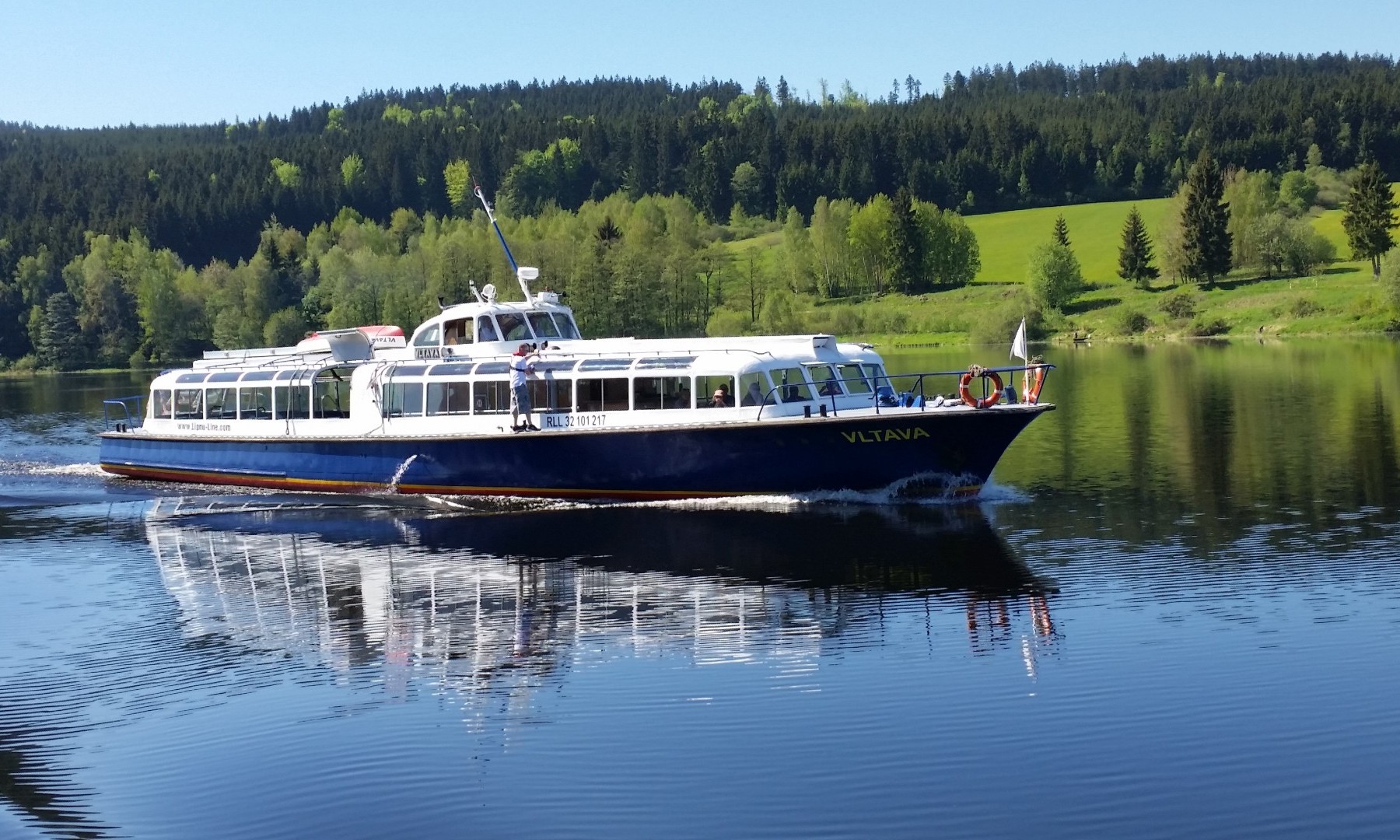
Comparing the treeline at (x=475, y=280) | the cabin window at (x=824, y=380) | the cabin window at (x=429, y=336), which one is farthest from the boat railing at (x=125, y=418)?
the treeline at (x=475, y=280)

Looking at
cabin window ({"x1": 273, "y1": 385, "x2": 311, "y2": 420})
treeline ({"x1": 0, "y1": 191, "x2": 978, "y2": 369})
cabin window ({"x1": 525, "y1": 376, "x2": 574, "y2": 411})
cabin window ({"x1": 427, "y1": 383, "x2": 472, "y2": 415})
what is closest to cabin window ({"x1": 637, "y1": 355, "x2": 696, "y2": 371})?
cabin window ({"x1": 525, "y1": 376, "x2": 574, "y2": 411})

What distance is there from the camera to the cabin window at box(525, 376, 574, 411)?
3341 cm

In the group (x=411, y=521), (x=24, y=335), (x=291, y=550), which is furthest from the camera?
(x=24, y=335)

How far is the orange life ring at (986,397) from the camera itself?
99.8 ft

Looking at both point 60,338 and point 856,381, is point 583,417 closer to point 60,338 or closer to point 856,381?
point 856,381

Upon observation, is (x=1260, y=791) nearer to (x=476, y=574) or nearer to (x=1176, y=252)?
(x=476, y=574)

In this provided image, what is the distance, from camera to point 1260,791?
14.0 m

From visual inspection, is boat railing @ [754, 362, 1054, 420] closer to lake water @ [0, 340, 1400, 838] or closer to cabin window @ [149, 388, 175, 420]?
lake water @ [0, 340, 1400, 838]

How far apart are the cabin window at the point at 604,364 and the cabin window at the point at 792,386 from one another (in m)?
3.38

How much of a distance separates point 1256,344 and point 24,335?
114817mm

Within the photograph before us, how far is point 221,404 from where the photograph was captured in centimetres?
4031

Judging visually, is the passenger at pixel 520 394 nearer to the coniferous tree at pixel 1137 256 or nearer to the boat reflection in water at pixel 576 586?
the boat reflection in water at pixel 576 586

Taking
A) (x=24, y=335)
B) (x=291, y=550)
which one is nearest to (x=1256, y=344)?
(x=291, y=550)

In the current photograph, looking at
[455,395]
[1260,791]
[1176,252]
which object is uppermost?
[1176,252]
